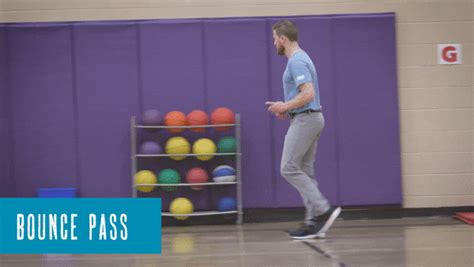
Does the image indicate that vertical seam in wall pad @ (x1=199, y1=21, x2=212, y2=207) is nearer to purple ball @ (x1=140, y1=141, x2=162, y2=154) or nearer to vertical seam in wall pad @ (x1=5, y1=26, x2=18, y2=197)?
purple ball @ (x1=140, y1=141, x2=162, y2=154)

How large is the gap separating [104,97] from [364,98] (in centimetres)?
284

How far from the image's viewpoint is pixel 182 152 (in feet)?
25.8

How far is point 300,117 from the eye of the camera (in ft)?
21.4

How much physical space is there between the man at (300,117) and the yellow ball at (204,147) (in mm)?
1441

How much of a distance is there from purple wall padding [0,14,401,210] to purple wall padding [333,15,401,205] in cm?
1

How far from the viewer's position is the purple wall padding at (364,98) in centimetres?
816

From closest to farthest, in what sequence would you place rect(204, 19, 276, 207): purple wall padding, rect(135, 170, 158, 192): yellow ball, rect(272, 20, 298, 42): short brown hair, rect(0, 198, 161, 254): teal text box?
rect(0, 198, 161, 254): teal text box → rect(272, 20, 298, 42): short brown hair → rect(135, 170, 158, 192): yellow ball → rect(204, 19, 276, 207): purple wall padding

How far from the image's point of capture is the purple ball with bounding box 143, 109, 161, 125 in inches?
310

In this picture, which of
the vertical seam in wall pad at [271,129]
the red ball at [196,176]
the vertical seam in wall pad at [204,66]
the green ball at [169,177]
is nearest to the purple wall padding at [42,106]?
the green ball at [169,177]

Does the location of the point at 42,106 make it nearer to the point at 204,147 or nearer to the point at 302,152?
the point at 204,147

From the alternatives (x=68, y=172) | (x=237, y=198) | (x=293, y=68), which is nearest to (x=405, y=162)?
(x=237, y=198)

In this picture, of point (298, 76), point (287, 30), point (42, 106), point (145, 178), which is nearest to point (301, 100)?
point (298, 76)

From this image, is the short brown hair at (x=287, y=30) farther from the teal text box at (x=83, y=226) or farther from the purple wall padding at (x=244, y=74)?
the teal text box at (x=83, y=226)

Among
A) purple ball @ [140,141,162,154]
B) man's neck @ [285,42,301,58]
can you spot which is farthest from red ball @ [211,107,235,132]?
man's neck @ [285,42,301,58]
